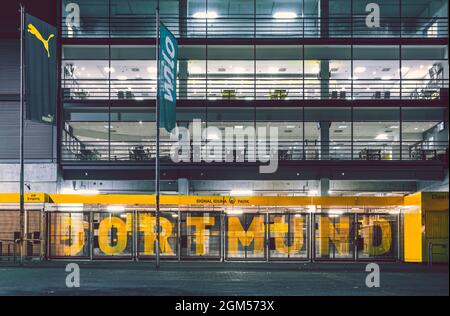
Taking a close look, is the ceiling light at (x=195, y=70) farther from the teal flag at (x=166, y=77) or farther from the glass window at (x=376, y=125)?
the teal flag at (x=166, y=77)

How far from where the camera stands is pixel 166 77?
97.3 feet

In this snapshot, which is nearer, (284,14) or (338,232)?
(338,232)

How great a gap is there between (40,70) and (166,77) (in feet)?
23.4

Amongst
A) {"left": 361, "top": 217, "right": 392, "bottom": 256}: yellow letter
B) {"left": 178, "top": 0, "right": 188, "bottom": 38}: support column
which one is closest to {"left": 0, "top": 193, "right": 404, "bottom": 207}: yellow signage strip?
{"left": 361, "top": 217, "right": 392, "bottom": 256}: yellow letter

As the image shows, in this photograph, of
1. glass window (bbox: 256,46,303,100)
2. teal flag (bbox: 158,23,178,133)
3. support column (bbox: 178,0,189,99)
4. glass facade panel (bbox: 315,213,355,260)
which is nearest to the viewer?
teal flag (bbox: 158,23,178,133)

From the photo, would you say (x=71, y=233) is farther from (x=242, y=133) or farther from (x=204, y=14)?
(x=204, y=14)

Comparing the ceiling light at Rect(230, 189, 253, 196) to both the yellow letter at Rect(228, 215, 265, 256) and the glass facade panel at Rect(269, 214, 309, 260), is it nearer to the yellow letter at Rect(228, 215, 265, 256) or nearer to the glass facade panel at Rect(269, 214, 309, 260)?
the yellow letter at Rect(228, 215, 265, 256)

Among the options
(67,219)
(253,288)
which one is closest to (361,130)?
(67,219)

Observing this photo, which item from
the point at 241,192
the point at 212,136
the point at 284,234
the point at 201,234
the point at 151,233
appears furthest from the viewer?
the point at 241,192

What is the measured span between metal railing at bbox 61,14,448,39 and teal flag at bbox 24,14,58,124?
808 cm

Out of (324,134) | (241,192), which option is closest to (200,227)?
(324,134)

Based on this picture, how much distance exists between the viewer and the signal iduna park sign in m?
30.2

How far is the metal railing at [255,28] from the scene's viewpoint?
4159 cm
